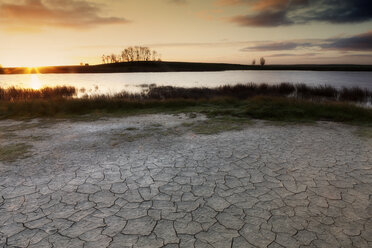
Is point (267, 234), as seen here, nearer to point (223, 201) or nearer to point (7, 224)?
point (223, 201)

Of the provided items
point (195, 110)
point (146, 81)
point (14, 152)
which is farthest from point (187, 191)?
point (146, 81)

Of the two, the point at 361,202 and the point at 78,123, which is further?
the point at 78,123

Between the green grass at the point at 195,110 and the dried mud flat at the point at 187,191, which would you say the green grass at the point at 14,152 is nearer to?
the dried mud flat at the point at 187,191

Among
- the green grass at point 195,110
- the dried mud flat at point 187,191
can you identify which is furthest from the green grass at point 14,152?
the green grass at point 195,110

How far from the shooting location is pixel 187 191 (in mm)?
3865

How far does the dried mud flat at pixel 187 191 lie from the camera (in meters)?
2.85

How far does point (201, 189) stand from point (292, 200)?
141cm

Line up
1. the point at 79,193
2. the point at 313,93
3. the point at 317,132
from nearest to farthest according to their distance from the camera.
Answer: the point at 79,193
the point at 317,132
the point at 313,93

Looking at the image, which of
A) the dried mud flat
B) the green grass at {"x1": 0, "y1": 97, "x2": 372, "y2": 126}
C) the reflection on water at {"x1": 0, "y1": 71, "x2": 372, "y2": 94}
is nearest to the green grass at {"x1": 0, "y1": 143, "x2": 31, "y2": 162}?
the dried mud flat

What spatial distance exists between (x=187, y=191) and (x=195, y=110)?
767 centimetres

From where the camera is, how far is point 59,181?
4227mm

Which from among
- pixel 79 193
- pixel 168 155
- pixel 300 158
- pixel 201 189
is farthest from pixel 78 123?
pixel 300 158

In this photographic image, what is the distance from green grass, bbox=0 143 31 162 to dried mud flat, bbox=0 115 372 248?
45mm

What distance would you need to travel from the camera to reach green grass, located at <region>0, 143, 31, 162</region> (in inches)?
209
